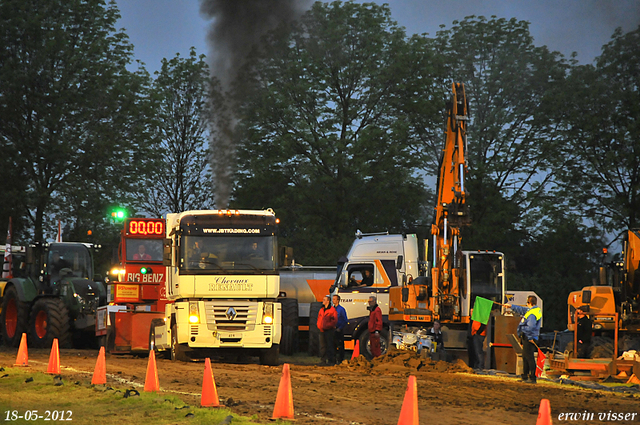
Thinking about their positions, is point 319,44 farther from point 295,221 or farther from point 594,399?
point 594,399

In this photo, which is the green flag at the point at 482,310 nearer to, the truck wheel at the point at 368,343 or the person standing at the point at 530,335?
the person standing at the point at 530,335

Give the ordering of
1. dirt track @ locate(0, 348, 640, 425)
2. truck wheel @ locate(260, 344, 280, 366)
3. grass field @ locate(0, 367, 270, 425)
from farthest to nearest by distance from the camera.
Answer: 1. truck wheel @ locate(260, 344, 280, 366)
2. dirt track @ locate(0, 348, 640, 425)
3. grass field @ locate(0, 367, 270, 425)

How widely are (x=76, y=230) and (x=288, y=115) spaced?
11700 millimetres

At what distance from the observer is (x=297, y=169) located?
1708 inches

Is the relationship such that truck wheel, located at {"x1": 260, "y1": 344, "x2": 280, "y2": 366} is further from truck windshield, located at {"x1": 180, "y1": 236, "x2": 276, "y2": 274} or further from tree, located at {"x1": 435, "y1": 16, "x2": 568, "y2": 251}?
tree, located at {"x1": 435, "y1": 16, "x2": 568, "y2": 251}

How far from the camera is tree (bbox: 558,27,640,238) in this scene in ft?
129

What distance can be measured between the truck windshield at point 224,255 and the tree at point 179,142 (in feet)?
66.1

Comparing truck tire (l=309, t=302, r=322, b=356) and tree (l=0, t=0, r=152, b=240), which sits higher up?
tree (l=0, t=0, r=152, b=240)

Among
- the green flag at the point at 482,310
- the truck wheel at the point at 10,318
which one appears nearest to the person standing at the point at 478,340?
the green flag at the point at 482,310

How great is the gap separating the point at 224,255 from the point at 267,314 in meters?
1.71

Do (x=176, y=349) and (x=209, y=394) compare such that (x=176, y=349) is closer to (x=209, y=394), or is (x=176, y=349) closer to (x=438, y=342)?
(x=438, y=342)

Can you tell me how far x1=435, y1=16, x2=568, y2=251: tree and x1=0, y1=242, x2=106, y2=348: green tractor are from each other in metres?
20.8

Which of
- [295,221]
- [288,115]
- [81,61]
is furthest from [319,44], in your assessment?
[81,61]

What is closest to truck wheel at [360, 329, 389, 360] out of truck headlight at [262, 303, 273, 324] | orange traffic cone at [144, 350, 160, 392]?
truck headlight at [262, 303, 273, 324]
